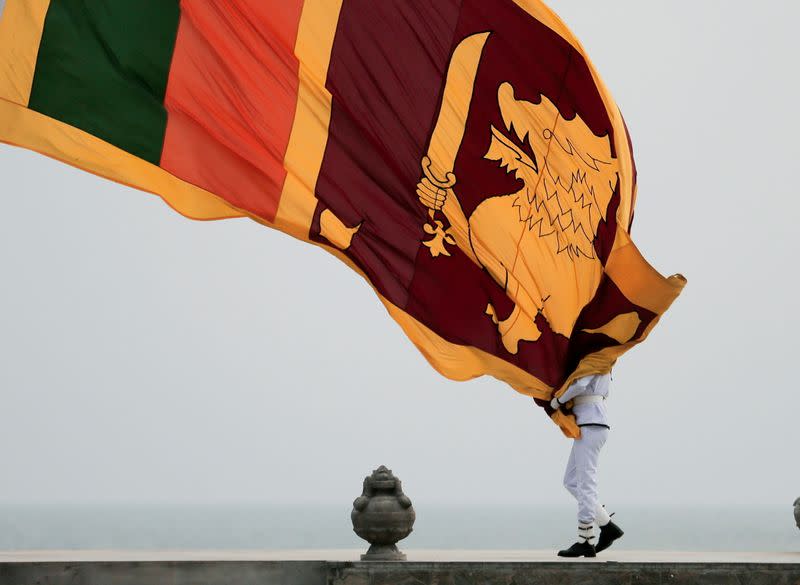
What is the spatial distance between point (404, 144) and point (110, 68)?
2.92 m

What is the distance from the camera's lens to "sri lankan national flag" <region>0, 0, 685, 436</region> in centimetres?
1268

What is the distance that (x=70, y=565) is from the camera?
1154 cm

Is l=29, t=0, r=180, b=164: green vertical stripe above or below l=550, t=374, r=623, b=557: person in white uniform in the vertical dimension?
above

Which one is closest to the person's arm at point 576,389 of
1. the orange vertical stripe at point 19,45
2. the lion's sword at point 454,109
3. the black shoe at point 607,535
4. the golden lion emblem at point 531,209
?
the golden lion emblem at point 531,209

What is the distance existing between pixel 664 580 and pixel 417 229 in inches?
161

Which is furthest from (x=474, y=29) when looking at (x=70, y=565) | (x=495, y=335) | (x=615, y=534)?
(x=70, y=565)

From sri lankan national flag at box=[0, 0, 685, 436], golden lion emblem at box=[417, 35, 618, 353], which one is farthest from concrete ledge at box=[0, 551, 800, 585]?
golden lion emblem at box=[417, 35, 618, 353]

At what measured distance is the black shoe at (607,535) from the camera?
12909mm

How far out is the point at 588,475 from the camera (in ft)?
41.8

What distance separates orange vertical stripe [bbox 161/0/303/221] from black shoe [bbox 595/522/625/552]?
4321mm

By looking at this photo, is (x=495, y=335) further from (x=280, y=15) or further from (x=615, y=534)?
(x=280, y=15)

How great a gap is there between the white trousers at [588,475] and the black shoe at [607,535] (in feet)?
0.43

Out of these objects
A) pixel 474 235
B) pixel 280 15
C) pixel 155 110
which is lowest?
pixel 474 235

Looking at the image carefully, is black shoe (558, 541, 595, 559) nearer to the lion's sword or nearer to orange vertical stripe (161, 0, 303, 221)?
the lion's sword
